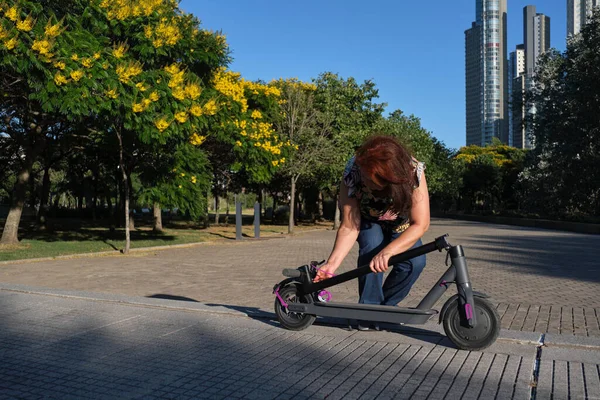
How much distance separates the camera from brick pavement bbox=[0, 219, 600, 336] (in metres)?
6.48

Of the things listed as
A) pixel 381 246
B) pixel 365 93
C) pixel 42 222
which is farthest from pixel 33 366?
pixel 365 93

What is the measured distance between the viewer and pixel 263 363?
4.12 m

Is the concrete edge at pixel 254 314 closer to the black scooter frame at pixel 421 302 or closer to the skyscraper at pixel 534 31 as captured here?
the black scooter frame at pixel 421 302

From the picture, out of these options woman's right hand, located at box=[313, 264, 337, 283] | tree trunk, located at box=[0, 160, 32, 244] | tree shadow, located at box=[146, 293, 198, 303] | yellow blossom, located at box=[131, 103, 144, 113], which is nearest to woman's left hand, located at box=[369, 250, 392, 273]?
woman's right hand, located at box=[313, 264, 337, 283]

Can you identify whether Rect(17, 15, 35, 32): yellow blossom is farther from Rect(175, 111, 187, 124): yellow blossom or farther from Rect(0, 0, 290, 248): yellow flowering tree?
Rect(175, 111, 187, 124): yellow blossom

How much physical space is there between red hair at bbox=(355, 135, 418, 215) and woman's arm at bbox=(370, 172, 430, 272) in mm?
50

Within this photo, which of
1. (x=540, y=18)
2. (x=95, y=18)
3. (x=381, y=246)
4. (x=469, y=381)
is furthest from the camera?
(x=540, y=18)

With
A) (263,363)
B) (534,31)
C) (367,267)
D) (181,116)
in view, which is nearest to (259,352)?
(263,363)

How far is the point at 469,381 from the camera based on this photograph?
3.62m

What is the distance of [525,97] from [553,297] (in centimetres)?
2744

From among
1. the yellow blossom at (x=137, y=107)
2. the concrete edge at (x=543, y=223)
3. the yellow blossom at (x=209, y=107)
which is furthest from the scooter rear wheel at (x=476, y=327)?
the concrete edge at (x=543, y=223)

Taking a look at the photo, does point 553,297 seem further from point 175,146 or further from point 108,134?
point 108,134

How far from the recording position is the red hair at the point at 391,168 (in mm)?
4105

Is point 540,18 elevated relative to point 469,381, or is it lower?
elevated
